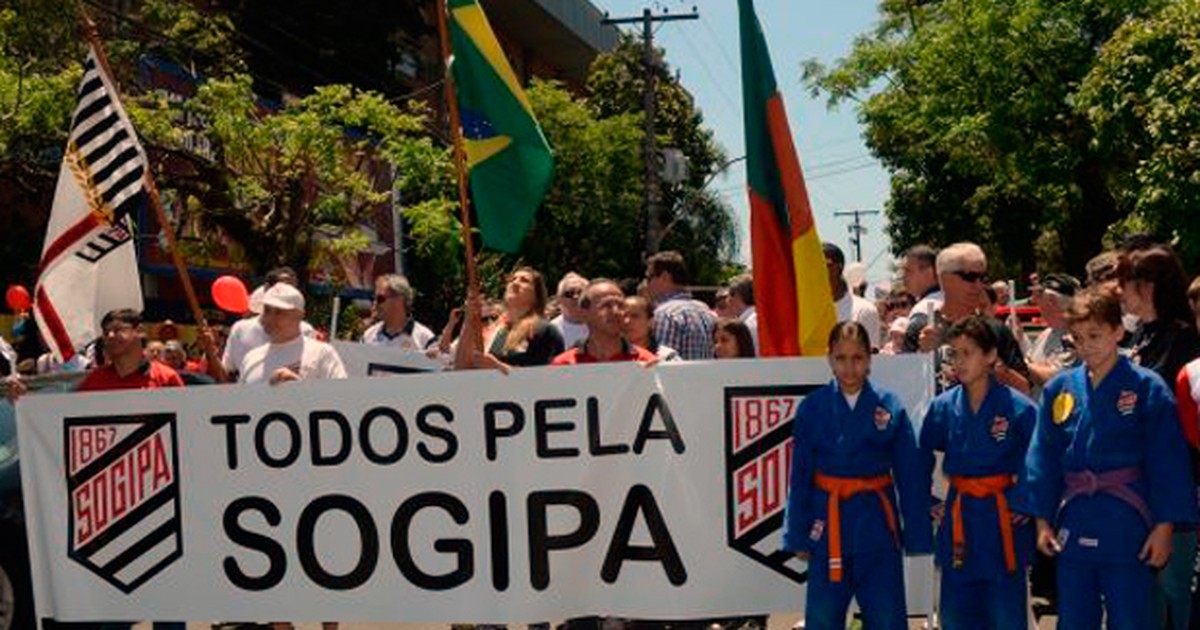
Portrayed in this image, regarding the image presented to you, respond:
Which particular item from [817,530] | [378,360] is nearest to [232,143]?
[378,360]

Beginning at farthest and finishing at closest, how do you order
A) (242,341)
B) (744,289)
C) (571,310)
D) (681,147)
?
(681,147) < (744,289) < (242,341) < (571,310)

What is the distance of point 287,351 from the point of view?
7363 mm

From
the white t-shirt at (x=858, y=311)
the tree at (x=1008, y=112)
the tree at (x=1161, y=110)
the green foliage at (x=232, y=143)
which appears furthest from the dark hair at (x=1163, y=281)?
the tree at (x=1008, y=112)

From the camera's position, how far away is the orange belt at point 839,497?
5.76 meters

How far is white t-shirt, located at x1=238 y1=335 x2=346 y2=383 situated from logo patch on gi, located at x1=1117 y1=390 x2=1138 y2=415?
354 centimetres

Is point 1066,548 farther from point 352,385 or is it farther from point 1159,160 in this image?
point 1159,160

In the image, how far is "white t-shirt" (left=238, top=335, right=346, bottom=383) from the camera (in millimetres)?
7289

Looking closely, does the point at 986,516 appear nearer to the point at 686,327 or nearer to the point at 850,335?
the point at 850,335

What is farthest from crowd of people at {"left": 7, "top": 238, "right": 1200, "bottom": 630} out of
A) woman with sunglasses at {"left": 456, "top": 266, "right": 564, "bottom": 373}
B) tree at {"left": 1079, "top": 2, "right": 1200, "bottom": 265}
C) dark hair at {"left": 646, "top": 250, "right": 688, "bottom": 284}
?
tree at {"left": 1079, "top": 2, "right": 1200, "bottom": 265}

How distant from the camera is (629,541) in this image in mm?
6500

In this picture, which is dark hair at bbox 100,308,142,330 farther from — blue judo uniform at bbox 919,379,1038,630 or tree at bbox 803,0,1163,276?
tree at bbox 803,0,1163,276

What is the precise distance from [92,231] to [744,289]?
13.8 feet

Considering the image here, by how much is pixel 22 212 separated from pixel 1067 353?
2314 centimetres

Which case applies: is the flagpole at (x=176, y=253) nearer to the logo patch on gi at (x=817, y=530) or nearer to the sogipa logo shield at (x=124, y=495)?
the sogipa logo shield at (x=124, y=495)
